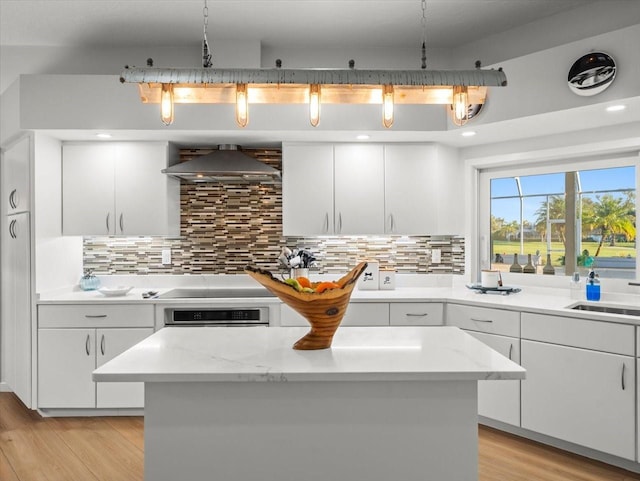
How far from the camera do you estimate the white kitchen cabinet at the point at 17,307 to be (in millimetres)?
3387

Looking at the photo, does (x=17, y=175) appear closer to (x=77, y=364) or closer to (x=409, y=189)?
(x=77, y=364)

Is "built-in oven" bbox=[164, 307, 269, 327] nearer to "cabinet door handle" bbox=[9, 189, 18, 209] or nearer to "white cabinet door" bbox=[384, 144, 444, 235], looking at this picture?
"white cabinet door" bbox=[384, 144, 444, 235]

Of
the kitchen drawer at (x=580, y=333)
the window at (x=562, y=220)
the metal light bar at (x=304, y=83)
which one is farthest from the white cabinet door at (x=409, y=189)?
the metal light bar at (x=304, y=83)

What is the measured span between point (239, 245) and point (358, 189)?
1.16 metres

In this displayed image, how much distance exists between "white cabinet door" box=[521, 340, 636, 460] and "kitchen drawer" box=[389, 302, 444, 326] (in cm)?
62

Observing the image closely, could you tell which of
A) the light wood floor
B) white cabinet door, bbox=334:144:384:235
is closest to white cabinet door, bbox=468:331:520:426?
the light wood floor

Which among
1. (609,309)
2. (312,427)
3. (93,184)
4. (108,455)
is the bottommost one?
(108,455)

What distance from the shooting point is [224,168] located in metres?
3.40

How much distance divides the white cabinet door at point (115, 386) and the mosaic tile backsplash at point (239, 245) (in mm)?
750

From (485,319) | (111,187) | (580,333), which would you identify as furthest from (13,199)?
(580,333)

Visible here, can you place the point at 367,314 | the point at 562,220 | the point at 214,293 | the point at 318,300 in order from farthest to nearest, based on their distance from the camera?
the point at 214,293 < the point at 562,220 < the point at 367,314 < the point at 318,300

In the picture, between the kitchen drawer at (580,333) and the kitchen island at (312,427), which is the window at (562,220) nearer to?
the kitchen drawer at (580,333)

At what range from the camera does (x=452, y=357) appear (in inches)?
66.2

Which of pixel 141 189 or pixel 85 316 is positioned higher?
pixel 141 189
